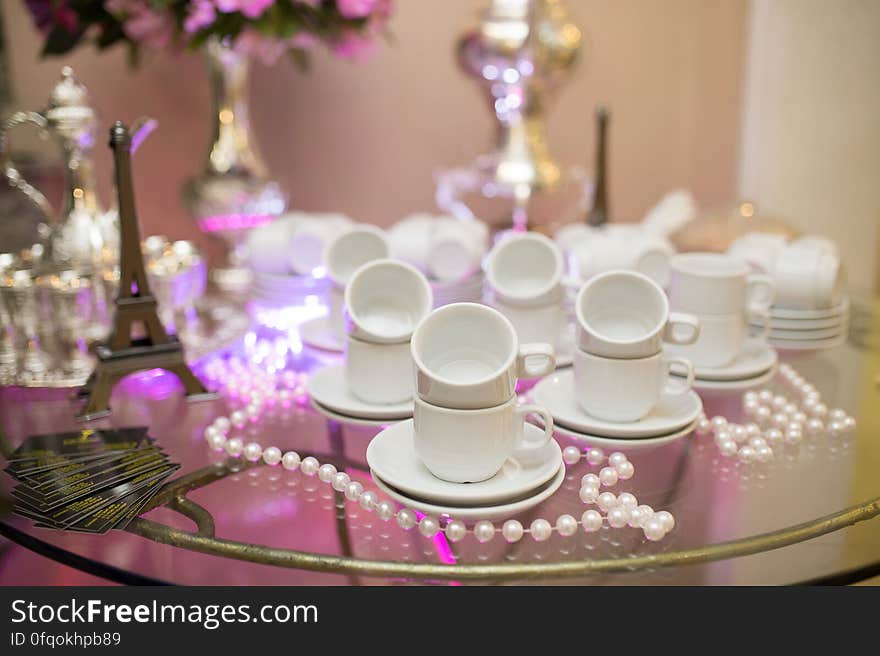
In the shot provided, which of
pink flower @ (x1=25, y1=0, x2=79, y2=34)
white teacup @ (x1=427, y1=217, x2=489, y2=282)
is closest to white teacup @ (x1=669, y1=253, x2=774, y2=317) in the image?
white teacup @ (x1=427, y1=217, x2=489, y2=282)

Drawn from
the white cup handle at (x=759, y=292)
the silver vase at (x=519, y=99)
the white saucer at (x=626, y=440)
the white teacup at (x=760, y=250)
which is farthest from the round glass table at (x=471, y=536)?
the silver vase at (x=519, y=99)

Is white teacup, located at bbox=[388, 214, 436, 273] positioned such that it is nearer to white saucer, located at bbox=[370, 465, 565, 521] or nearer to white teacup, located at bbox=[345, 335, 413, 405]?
white teacup, located at bbox=[345, 335, 413, 405]

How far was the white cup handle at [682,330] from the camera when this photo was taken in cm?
96

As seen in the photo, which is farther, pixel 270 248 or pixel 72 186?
pixel 270 248

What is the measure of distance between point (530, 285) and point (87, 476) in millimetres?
597

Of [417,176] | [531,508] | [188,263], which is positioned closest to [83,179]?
Answer: [188,263]

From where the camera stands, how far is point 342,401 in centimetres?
100

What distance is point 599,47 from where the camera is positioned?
2.25 meters

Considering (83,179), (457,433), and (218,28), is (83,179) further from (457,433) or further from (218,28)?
(457,433)

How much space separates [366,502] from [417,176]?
1559mm

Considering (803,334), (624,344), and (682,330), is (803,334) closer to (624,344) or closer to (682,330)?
(682,330)

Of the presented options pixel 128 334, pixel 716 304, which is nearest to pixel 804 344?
pixel 716 304

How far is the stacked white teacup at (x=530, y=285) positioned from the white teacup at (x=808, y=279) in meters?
0.33
